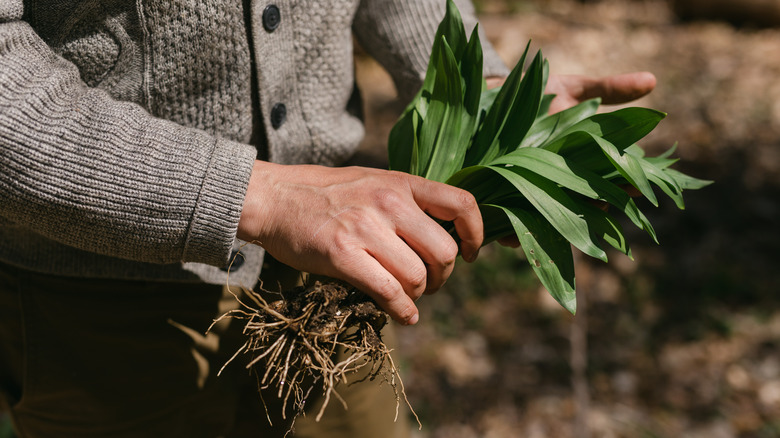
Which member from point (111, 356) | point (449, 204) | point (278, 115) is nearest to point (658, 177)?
point (449, 204)

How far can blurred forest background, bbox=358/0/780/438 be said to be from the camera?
269 centimetres

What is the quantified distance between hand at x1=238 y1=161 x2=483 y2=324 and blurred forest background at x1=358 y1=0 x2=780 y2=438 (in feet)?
6.14

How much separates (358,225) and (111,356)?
743 millimetres

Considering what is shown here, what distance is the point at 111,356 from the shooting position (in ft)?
4.47

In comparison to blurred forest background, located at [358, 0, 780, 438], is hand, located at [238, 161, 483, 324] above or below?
above

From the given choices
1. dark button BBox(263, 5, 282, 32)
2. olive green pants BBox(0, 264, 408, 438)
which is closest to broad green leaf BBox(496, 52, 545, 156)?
dark button BBox(263, 5, 282, 32)

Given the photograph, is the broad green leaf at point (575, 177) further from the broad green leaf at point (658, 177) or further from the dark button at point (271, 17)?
the dark button at point (271, 17)

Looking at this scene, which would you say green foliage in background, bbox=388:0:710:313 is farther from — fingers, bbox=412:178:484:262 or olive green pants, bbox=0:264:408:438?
olive green pants, bbox=0:264:408:438

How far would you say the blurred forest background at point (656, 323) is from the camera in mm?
2689

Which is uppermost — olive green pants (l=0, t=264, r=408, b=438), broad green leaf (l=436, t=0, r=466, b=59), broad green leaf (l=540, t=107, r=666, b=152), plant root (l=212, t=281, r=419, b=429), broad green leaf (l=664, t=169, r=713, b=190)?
broad green leaf (l=436, t=0, r=466, b=59)

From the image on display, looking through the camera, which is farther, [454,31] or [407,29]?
[407,29]

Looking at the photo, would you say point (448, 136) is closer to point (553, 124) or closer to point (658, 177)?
point (553, 124)

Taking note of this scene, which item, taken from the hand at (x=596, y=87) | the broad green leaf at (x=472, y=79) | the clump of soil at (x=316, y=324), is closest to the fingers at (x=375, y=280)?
the clump of soil at (x=316, y=324)

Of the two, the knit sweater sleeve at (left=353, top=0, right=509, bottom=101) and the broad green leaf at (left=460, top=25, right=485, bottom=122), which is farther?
the knit sweater sleeve at (left=353, top=0, right=509, bottom=101)
